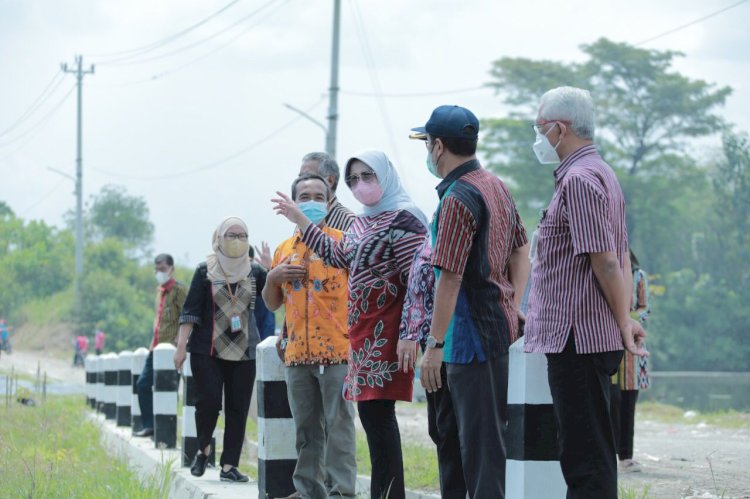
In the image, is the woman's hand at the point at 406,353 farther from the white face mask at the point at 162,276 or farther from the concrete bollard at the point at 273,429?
the white face mask at the point at 162,276

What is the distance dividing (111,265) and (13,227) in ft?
44.4

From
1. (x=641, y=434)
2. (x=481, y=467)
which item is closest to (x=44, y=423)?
(x=641, y=434)

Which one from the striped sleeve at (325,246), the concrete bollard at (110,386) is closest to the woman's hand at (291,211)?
the striped sleeve at (325,246)

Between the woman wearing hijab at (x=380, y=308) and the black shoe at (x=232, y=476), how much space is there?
7.54 ft

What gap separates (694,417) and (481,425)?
51.8 feet

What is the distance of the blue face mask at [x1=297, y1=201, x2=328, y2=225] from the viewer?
23.8 feet

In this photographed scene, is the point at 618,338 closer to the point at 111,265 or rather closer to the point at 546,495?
the point at 546,495

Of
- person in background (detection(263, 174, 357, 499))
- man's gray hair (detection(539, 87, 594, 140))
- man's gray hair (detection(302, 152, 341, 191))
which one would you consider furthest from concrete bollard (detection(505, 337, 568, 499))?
man's gray hair (detection(302, 152, 341, 191))

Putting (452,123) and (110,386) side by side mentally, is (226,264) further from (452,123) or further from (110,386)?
(110,386)

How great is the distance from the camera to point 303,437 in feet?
23.3

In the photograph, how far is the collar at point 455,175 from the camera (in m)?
5.63

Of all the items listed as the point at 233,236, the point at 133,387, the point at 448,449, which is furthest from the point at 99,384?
the point at 448,449

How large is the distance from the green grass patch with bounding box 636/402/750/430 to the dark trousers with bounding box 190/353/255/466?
9.14 metres

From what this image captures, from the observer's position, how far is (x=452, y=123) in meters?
5.69
